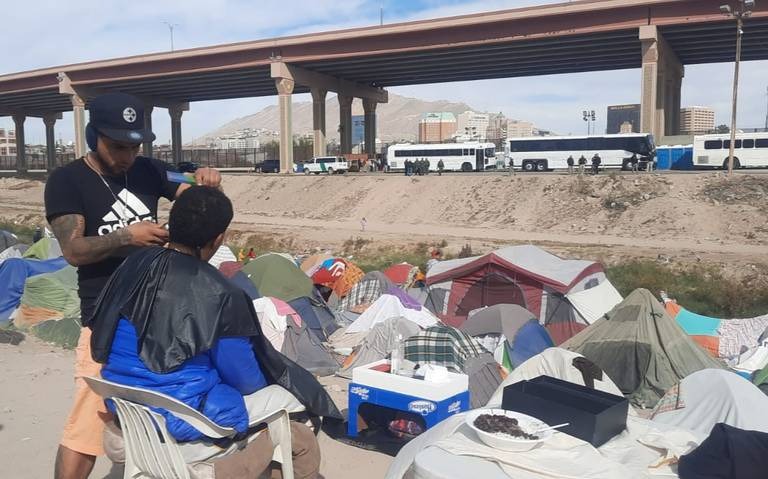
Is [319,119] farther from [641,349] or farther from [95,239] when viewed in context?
[95,239]

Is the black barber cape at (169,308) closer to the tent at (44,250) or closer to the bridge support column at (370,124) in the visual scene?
the tent at (44,250)

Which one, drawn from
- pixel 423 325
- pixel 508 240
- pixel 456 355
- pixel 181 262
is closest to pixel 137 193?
pixel 181 262

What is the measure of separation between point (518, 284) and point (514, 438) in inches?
350

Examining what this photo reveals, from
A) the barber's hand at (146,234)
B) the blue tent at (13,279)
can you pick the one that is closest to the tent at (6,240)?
the blue tent at (13,279)

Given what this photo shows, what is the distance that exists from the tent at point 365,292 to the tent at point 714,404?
702 cm

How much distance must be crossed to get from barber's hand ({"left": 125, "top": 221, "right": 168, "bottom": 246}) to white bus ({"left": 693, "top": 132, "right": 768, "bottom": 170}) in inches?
1446

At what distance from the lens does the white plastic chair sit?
265cm

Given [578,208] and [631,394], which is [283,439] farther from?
[578,208]

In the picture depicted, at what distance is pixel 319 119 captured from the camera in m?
49.1

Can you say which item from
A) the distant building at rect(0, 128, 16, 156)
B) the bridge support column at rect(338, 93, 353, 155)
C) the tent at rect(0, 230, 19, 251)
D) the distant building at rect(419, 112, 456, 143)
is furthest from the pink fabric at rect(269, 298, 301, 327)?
the distant building at rect(0, 128, 16, 156)

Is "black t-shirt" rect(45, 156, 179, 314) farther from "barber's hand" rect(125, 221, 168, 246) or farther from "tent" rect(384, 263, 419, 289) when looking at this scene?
"tent" rect(384, 263, 419, 289)

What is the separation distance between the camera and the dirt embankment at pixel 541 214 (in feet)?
72.2

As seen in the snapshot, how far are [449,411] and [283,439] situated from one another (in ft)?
6.76

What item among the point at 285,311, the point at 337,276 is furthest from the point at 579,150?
the point at 285,311
